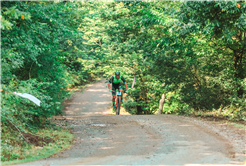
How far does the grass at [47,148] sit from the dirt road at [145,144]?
0.29 meters

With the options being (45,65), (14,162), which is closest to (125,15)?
(45,65)

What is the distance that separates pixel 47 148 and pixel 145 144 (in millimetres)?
2829

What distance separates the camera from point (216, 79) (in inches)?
488

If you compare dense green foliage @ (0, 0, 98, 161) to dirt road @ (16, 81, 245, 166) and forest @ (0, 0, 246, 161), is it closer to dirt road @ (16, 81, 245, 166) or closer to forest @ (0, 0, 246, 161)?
forest @ (0, 0, 246, 161)

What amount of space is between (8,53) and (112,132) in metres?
4.76

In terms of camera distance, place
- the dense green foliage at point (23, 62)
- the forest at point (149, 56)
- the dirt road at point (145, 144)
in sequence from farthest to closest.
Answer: the forest at point (149, 56), the dense green foliage at point (23, 62), the dirt road at point (145, 144)

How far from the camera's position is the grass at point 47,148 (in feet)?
21.3

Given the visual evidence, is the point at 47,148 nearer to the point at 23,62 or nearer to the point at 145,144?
the point at 23,62

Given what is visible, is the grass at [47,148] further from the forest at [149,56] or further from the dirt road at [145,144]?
the dirt road at [145,144]

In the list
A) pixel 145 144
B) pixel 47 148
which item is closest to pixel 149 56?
pixel 145 144

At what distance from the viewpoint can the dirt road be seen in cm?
619

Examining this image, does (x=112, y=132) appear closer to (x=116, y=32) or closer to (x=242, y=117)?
(x=242, y=117)

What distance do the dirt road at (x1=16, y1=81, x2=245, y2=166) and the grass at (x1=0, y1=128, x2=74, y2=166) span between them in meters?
0.29

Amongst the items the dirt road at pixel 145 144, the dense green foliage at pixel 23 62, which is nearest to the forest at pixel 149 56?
the dense green foliage at pixel 23 62
